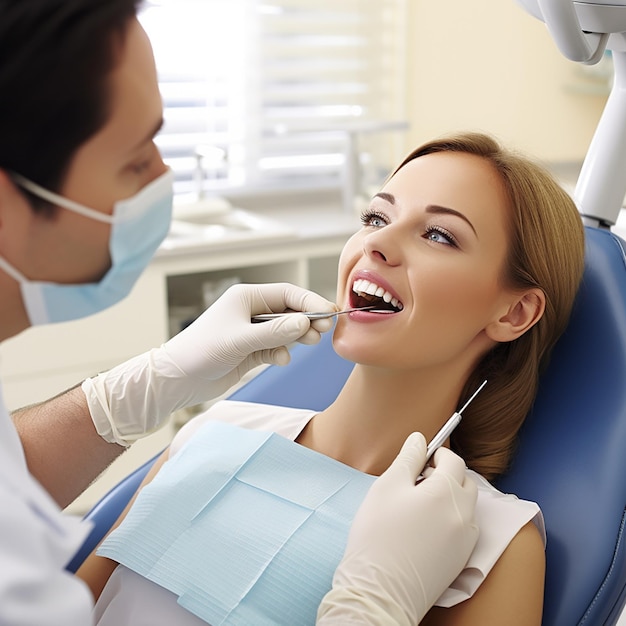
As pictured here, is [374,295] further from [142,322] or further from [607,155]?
[142,322]

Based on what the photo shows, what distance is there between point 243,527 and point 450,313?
414 millimetres

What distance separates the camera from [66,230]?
2.64 feet

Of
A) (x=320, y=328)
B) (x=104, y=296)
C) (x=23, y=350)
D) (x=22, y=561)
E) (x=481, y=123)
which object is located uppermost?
(x=104, y=296)

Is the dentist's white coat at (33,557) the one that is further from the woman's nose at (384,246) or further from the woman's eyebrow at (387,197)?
the woman's eyebrow at (387,197)

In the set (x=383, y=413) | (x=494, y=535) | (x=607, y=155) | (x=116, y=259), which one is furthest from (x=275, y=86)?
(x=116, y=259)

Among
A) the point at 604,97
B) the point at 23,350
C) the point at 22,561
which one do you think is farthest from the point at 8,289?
the point at 604,97

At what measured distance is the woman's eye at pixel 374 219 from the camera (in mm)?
1381

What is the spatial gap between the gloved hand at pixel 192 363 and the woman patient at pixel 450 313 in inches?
2.9

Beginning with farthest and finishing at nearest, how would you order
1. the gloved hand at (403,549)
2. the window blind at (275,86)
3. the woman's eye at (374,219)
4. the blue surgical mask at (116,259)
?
the window blind at (275,86), the woman's eye at (374,219), the gloved hand at (403,549), the blue surgical mask at (116,259)

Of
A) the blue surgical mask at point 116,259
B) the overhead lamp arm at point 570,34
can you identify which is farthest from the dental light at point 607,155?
the blue surgical mask at point 116,259

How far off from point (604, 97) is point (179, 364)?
2.49 metres

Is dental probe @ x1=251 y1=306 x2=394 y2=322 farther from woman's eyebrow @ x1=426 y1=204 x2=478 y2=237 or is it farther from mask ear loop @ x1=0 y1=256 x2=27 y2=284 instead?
mask ear loop @ x1=0 y1=256 x2=27 y2=284

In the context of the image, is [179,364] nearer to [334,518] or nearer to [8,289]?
[334,518]

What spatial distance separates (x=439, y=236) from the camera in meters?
1.32
